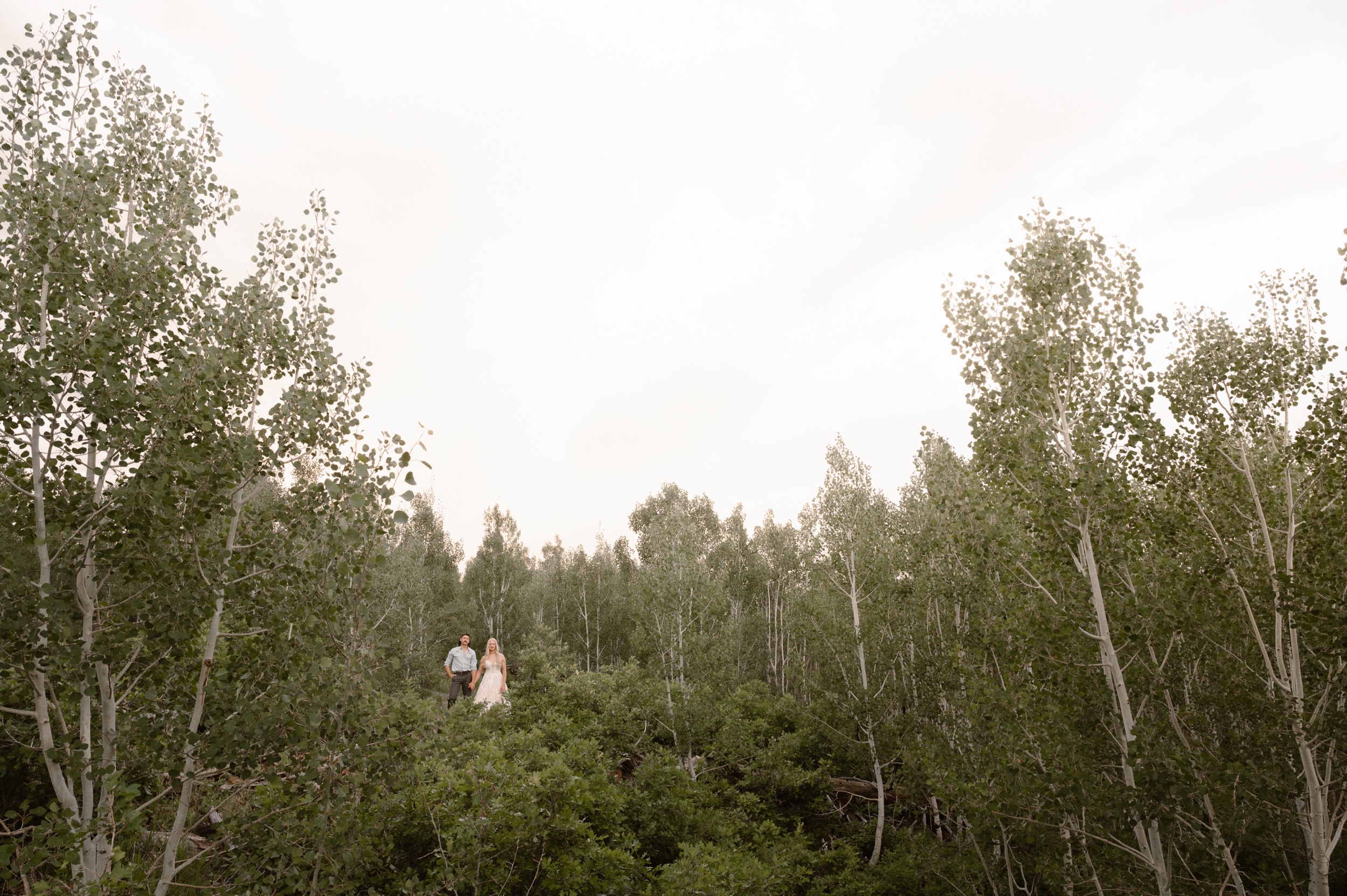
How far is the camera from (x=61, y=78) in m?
4.73

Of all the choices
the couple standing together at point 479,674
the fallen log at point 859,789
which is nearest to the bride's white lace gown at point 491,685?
the couple standing together at point 479,674

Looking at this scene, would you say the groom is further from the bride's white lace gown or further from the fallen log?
the fallen log

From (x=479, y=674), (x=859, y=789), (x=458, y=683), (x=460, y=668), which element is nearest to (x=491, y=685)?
(x=479, y=674)

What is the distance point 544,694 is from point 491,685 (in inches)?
78.7

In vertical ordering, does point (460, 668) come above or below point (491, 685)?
above

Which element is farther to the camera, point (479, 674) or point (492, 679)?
point (479, 674)

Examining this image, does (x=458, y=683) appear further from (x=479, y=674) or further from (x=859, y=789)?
(x=859, y=789)

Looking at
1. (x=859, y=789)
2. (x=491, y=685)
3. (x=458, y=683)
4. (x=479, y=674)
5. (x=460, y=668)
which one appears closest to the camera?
(x=491, y=685)

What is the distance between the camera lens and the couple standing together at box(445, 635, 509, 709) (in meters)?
14.0

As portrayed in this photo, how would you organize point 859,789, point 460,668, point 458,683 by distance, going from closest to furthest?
point 460,668 < point 458,683 < point 859,789

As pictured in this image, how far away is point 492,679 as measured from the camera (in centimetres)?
1420

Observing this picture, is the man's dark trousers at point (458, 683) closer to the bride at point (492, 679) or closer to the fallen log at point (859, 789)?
the bride at point (492, 679)

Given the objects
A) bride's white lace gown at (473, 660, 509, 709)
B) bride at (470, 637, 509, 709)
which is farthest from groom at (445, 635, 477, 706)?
bride's white lace gown at (473, 660, 509, 709)

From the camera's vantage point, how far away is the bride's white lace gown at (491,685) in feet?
45.7
